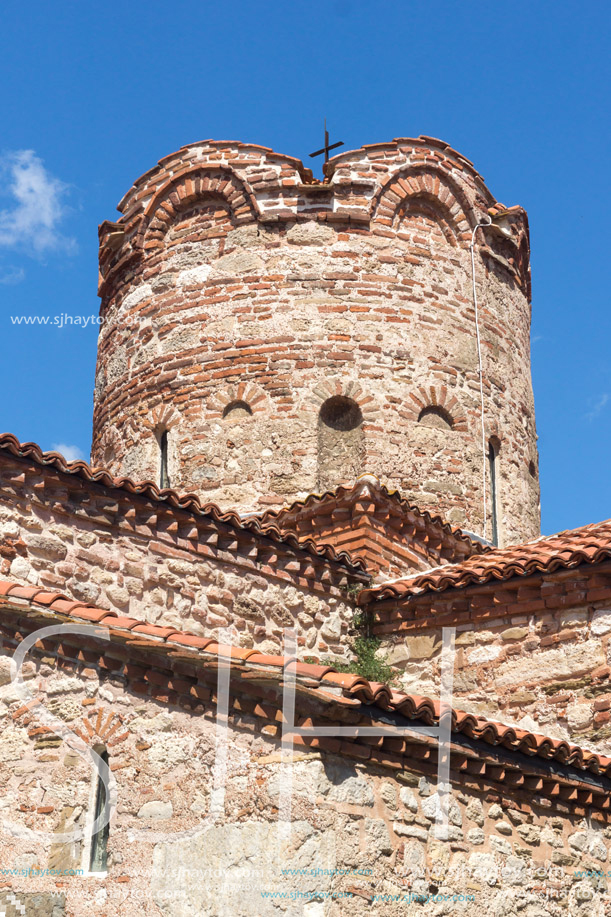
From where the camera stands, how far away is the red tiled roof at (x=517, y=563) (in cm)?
838

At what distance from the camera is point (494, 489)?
1226 cm

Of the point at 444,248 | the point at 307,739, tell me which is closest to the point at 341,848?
the point at 307,739

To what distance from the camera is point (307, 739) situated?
18.8 ft

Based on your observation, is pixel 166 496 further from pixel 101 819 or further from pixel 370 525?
pixel 101 819

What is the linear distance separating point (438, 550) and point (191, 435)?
284cm

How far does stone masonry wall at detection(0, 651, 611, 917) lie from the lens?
5488 millimetres

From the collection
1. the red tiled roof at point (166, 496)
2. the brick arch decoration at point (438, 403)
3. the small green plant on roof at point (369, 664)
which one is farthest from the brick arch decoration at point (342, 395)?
the small green plant on roof at point (369, 664)

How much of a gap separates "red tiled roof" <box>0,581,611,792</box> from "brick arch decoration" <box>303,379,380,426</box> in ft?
16.3

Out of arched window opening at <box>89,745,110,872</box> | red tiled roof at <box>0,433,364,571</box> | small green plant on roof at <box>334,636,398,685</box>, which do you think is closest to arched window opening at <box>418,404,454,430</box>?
red tiled roof at <box>0,433,364,571</box>

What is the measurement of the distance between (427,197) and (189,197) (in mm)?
2733

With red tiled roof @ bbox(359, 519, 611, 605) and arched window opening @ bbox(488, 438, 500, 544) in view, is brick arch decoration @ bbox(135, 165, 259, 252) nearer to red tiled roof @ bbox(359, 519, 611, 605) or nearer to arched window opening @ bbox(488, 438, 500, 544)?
arched window opening @ bbox(488, 438, 500, 544)

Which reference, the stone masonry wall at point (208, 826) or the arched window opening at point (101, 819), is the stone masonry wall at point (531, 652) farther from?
the arched window opening at point (101, 819)

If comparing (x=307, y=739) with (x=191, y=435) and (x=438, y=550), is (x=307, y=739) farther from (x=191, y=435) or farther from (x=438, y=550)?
(x=191, y=435)

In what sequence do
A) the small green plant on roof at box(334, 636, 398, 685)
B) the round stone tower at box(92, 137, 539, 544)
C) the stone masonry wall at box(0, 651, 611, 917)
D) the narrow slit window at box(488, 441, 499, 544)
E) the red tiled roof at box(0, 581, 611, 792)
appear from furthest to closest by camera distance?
the narrow slit window at box(488, 441, 499, 544) → the round stone tower at box(92, 137, 539, 544) → the small green plant on roof at box(334, 636, 398, 685) → the red tiled roof at box(0, 581, 611, 792) → the stone masonry wall at box(0, 651, 611, 917)
